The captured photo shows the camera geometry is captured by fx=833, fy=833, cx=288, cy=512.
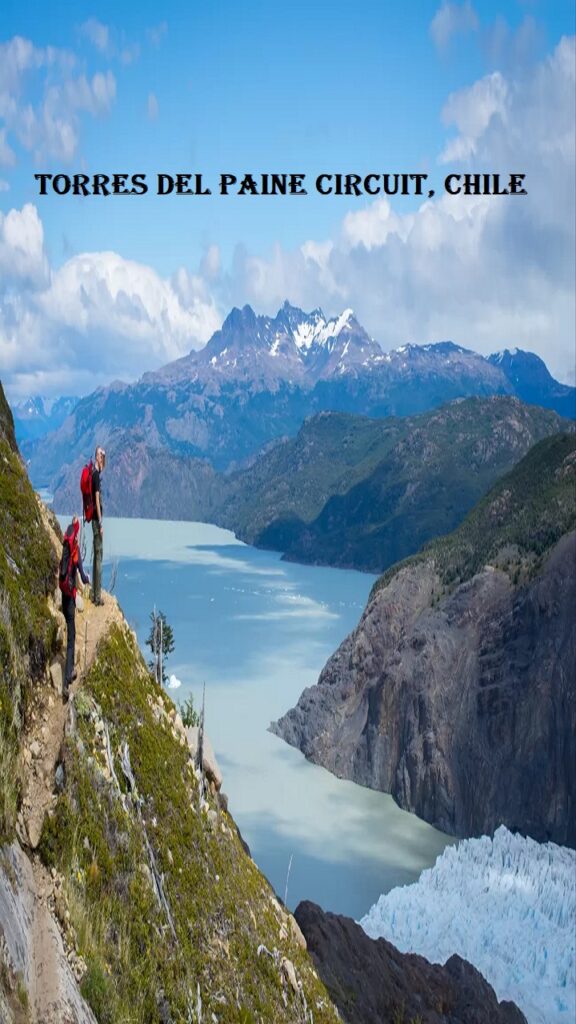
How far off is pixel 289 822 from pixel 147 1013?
4757 cm

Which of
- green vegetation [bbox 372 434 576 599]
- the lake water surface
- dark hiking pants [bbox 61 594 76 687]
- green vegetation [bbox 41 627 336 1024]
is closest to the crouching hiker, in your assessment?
dark hiking pants [bbox 61 594 76 687]

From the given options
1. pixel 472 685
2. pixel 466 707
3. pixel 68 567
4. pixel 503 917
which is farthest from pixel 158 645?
pixel 472 685

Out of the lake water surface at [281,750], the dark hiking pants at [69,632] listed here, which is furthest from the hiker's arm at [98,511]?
→ the lake water surface at [281,750]

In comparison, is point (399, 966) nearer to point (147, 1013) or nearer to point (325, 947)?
point (325, 947)

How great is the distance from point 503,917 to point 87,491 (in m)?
38.0

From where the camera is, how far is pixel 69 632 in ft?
40.1

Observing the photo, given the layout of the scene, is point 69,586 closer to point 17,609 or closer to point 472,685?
point 17,609

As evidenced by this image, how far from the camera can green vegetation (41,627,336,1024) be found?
10.4 metres

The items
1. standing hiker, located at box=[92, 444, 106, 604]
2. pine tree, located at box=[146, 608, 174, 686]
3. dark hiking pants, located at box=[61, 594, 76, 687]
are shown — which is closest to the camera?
dark hiking pants, located at box=[61, 594, 76, 687]

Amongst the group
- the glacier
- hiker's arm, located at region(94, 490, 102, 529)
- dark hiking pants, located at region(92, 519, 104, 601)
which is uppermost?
hiker's arm, located at region(94, 490, 102, 529)

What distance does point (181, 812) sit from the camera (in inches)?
542

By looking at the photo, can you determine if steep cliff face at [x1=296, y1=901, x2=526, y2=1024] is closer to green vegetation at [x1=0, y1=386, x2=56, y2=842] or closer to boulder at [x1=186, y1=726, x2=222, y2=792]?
boulder at [x1=186, y1=726, x2=222, y2=792]

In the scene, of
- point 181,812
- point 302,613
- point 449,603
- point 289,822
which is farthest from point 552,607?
point 302,613

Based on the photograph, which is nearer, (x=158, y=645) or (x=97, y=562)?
(x=97, y=562)
